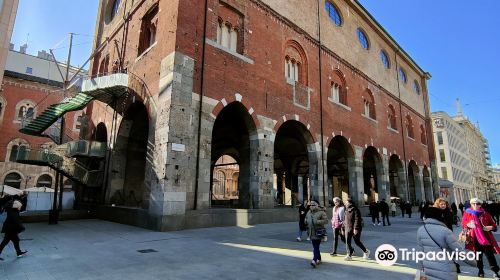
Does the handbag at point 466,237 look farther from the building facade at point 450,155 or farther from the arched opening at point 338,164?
the building facade at point 450,155

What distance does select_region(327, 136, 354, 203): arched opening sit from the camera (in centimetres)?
2444

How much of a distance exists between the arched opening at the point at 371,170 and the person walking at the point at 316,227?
22.3 m

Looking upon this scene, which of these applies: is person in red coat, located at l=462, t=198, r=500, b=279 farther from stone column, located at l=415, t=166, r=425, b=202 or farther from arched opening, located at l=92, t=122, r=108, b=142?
stone column, located at l=415, t=166, r=425, b=202

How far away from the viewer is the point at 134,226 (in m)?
13.4

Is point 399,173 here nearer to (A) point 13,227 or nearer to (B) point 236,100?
(B) point 236,100

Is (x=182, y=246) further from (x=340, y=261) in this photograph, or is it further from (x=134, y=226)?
(x=134, y=226)

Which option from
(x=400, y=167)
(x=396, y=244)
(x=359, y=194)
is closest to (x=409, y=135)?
(x=400, y=167)

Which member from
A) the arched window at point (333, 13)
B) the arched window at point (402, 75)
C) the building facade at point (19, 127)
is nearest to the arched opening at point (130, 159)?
the arched window at point (333, 13)

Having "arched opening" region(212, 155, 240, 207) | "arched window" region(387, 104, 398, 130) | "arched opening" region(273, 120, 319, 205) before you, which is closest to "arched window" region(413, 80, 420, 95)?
"arched window" region(387, 104, 398, 130)

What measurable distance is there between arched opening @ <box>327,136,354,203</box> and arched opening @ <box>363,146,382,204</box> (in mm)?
2240

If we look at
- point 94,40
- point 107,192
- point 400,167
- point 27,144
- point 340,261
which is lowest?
point 340,261

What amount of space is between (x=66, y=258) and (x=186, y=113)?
24.6 feet

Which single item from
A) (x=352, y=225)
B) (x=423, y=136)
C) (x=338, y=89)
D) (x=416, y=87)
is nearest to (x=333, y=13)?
(x=338, y=89)

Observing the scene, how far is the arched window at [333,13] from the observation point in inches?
997
